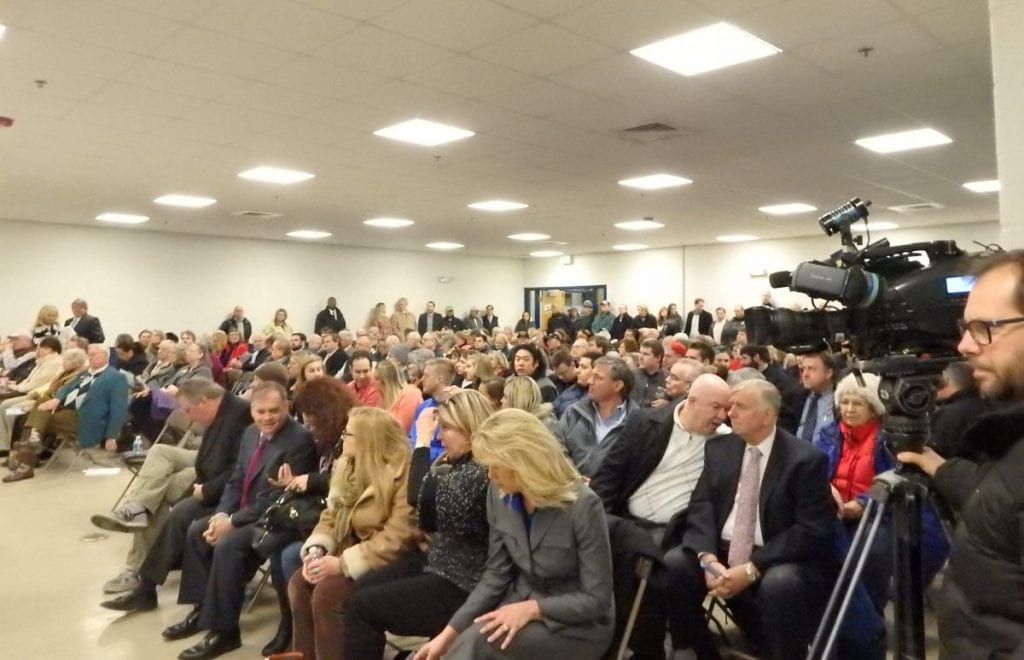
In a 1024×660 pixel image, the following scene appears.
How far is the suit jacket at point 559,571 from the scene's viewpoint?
212cm

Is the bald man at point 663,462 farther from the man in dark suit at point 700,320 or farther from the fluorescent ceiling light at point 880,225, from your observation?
the man in dark suit at point 700,320

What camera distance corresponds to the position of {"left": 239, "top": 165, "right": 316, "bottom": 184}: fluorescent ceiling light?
725 cm

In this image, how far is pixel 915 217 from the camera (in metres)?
11.2

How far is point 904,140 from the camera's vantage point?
6.16m

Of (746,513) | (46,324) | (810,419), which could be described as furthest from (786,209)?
(46,324)

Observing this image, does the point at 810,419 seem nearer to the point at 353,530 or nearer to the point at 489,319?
the point at 353,530

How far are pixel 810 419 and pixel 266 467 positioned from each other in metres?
2.71

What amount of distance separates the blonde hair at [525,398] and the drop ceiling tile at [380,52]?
1860 millimetres

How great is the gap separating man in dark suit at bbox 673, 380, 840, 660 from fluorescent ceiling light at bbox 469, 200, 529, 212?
6.96m

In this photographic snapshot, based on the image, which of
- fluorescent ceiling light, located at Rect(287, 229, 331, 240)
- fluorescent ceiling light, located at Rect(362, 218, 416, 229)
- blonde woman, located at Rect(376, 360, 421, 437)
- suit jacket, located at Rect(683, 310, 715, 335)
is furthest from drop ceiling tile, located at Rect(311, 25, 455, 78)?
suit jacket, located at Rect(683, 310, 715, 335)

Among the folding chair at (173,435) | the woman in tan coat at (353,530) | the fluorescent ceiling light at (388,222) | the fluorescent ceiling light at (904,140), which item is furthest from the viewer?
the fluorescent ceiling light at (388,222)

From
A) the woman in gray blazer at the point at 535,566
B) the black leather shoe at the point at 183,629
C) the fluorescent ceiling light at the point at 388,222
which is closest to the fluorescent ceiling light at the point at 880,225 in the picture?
Result: the fluorescent ceiling light at the point at 388,222

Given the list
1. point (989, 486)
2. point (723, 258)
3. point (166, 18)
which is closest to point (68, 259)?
point (166, 18)

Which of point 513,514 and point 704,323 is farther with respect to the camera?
point 704,323
